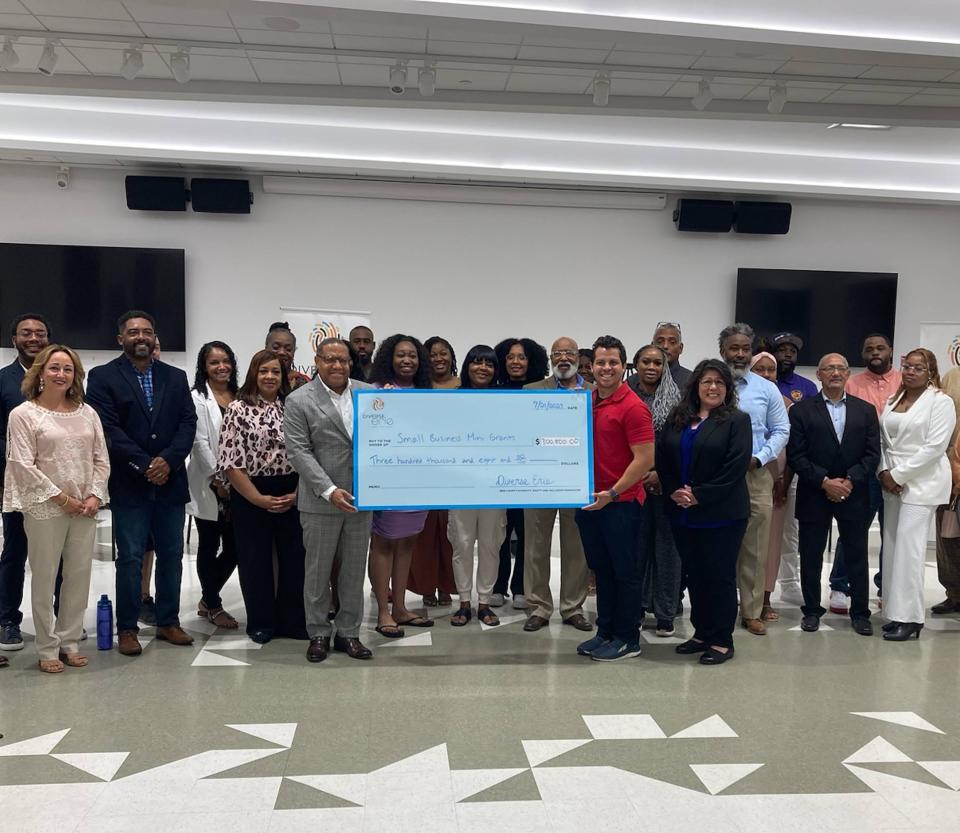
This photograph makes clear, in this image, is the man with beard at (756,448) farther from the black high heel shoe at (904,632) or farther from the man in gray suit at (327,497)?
the man in gray suit at (327,497)

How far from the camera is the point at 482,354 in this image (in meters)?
4.70

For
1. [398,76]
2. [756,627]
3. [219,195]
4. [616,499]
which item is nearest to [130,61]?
[398,76]

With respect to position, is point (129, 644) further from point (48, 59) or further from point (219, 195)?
point (219, 195)

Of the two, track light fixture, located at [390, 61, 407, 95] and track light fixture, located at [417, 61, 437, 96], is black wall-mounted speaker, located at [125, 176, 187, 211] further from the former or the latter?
track light fixture, located at [417, 61, 437, 96]

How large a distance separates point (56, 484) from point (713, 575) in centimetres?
326

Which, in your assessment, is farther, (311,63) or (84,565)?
(311,63)

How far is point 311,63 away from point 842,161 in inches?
225

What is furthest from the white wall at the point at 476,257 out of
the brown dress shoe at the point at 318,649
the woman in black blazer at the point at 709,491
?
the brown dress shoe at the point at 318,649

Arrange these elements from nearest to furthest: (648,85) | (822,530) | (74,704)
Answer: (74,704) < (822,530) < (648,85)

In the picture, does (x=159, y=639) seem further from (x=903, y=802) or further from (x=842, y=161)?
(x=842, y=161)

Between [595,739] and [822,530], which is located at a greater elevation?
[822,530]

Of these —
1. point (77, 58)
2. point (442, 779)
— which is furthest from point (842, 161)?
point (442, 779)

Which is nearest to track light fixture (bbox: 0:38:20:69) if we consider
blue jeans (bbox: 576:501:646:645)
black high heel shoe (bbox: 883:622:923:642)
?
blue jeans (bbox: 576:501:646:645)

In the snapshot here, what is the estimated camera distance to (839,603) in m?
5.10
